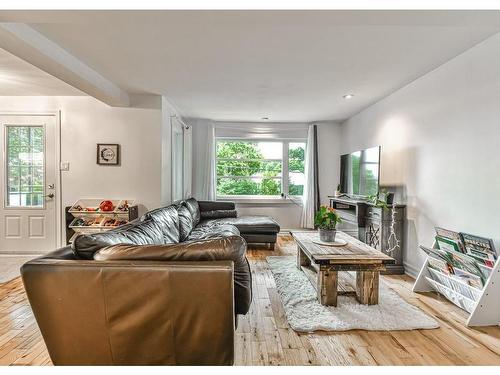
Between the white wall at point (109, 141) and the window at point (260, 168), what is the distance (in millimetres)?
2181

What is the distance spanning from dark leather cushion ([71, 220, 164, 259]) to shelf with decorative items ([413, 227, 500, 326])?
98.2 inches

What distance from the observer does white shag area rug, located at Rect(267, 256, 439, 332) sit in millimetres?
2229

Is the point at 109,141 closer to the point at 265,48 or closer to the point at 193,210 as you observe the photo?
the point at 193,210

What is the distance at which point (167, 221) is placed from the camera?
3162mm

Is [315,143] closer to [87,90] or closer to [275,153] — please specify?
[275,153]

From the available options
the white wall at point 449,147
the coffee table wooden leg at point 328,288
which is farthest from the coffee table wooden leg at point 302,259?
the white wall at point 449,147

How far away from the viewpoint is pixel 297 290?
291cm

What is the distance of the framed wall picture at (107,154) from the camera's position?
13.5 ft

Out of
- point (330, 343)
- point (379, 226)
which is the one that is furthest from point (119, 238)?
point (379, 226)

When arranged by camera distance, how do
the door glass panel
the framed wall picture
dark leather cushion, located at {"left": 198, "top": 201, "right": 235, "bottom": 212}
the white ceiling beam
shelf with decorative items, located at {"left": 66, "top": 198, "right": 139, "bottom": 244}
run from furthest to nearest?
dark leather cushion, located at {"left": 198, "top": 201, "right": 235, "bottom": 212} < the door glass panel < the framed wall picture < shelf with decorative items, located at {"left": 66, "top": 198, "right": 139, "bottom": 244} < the white ceiling beam

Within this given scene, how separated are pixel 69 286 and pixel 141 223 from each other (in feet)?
3.90

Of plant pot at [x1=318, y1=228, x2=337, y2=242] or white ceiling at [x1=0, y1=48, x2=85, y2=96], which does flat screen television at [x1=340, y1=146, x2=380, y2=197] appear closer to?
plant pot at [x1=318, y1=228, x2=337, y2=242]

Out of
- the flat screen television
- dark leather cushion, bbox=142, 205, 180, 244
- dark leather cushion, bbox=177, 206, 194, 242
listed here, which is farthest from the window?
dark leather cushion, bbox=142, 205, 180, 244

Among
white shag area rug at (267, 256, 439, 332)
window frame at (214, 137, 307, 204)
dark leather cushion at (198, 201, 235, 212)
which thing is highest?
window frame at (214, 137, 307, 204)
